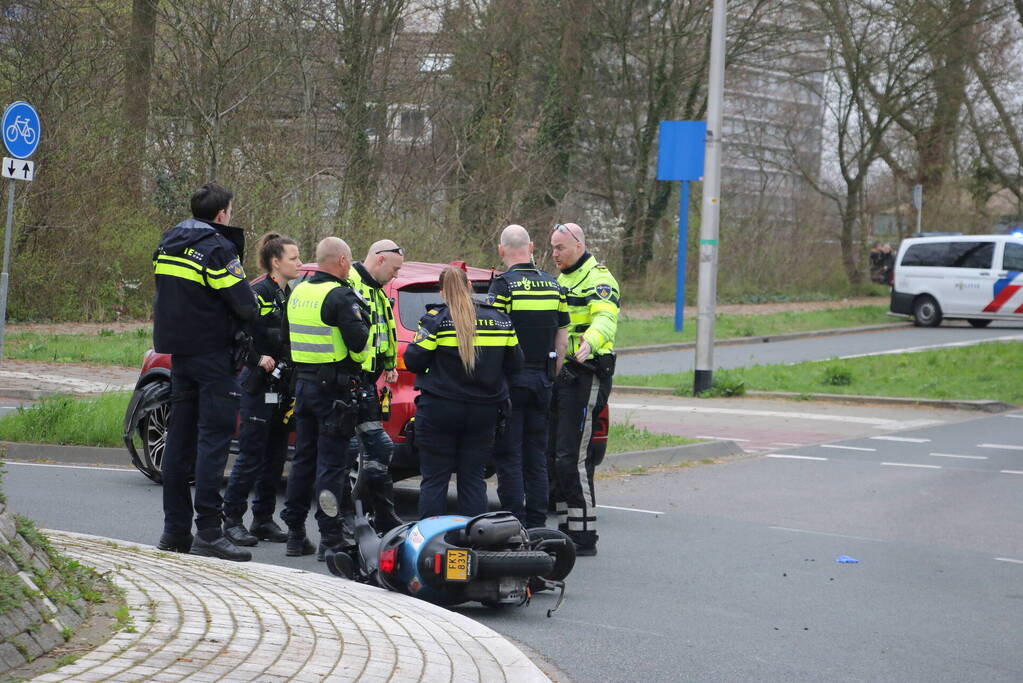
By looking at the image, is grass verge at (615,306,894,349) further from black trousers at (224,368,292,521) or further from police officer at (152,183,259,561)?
police officer at (152,183,259,561)

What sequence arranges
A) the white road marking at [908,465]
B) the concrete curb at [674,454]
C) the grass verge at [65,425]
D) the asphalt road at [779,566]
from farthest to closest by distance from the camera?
the white road marking at [908,465]
the concrete curb at [674,454]
the grass verge at [65,425]
the asphalt road at [779,566]

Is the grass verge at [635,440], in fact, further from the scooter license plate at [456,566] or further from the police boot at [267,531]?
the scooter license plate at [456,566]

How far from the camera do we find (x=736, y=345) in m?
26.6

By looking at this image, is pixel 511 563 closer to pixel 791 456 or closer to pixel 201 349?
pixel 201 349

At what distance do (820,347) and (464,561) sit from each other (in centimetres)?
2079

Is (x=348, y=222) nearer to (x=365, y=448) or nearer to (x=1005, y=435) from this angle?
(x=1005, y=435)

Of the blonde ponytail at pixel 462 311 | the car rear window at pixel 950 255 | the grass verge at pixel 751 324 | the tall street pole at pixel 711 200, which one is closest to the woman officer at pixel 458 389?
the blonde ponytail at pixel 462 311

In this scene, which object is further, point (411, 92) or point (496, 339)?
point (411, 92)

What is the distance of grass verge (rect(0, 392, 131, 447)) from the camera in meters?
11.3

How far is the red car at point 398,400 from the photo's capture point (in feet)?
28.3

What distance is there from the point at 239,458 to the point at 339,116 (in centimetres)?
1945

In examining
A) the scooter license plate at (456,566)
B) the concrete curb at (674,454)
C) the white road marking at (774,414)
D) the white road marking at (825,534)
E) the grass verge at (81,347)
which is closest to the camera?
the scooter license plate at (456,566)

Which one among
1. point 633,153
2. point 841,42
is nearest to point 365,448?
point 633,153

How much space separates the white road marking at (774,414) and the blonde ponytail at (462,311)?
31.0ft
